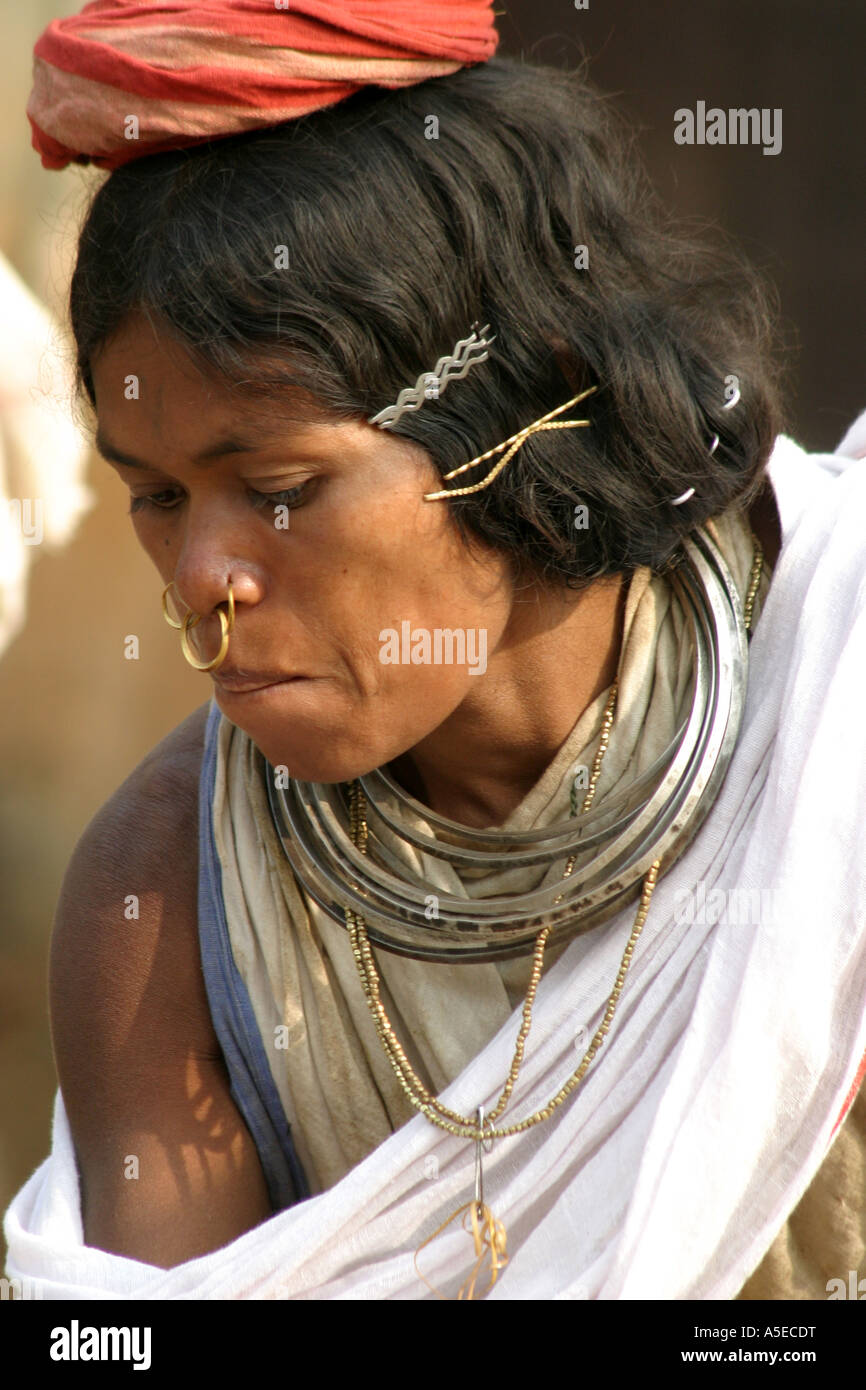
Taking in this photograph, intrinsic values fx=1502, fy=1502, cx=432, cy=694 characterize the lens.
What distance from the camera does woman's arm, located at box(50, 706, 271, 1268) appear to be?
1.93m

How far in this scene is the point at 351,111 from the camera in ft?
5.50

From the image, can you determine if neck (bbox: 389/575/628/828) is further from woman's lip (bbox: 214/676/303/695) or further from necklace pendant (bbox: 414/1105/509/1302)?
necklace pendant (bbox: 414/1105/509/1302)

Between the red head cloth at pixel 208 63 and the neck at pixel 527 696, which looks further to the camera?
the neck at pixel 527 696

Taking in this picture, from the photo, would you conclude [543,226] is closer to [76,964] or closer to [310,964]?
[310,964]

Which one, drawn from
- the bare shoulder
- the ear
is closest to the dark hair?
the ear

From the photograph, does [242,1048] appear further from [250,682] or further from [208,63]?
[208,63]

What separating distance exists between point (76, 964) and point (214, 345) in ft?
2.90

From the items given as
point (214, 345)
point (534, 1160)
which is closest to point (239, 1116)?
point (534, 1160)

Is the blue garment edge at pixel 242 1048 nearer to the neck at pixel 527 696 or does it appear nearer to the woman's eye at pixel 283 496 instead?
the neck at pixel 527 696

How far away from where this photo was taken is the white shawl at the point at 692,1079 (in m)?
1.62

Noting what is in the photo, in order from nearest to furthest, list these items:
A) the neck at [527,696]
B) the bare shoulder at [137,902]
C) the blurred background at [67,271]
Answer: the neck at [527,696]
the bare shoulder at [137,902]
the blurred background at [67,271]

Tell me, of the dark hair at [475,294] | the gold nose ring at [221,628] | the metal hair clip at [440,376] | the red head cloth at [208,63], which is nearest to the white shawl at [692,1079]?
the dark hair at [475,294]

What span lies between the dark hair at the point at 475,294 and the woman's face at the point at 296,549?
4 cm

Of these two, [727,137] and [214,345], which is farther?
[727,137]
